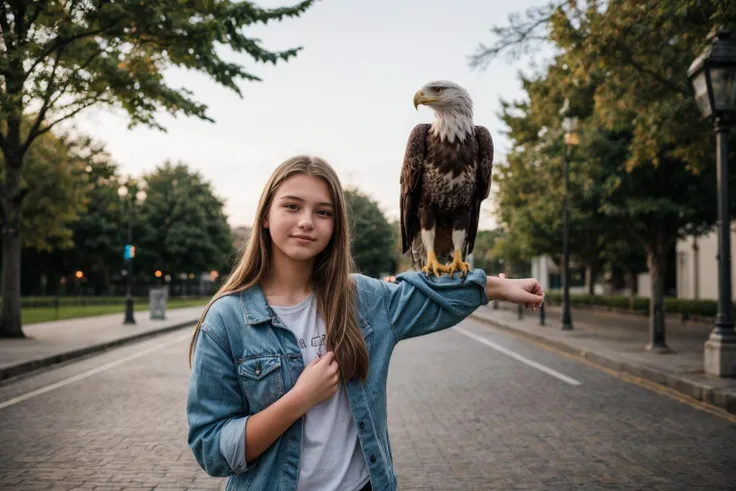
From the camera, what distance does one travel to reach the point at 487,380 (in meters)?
11.4

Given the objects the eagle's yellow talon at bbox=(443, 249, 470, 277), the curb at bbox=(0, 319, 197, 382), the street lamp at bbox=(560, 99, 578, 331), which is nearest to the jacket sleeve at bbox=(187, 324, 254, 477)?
the eagle's yellow talon at bbox=(443, 249, 470, 277)

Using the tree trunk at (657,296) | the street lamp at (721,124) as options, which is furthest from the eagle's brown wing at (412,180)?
the tree trunk at (657,296)

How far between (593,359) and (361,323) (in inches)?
512

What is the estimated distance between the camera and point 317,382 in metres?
1.92

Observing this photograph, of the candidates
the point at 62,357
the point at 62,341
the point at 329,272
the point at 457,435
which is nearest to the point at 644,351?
the point at 457,435

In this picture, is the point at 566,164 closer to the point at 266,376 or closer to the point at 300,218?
the point at 300,218

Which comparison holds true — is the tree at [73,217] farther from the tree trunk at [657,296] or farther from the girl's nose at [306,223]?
the girl's nose at [306,223]

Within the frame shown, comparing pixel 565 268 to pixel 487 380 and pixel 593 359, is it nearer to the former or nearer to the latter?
pixel 593 359

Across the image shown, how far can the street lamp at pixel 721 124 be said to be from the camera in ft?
34.4

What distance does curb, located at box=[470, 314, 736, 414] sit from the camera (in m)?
8.83

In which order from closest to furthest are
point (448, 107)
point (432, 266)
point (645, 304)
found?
point (432, 266), point (448, 107), point (645, 304)

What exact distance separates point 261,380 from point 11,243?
17740mm

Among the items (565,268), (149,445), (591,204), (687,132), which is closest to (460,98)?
(149,445)

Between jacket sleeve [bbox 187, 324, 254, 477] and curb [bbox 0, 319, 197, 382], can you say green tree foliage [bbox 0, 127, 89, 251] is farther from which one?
jacket sleeve [bbox 187, 324, 254, 477]
